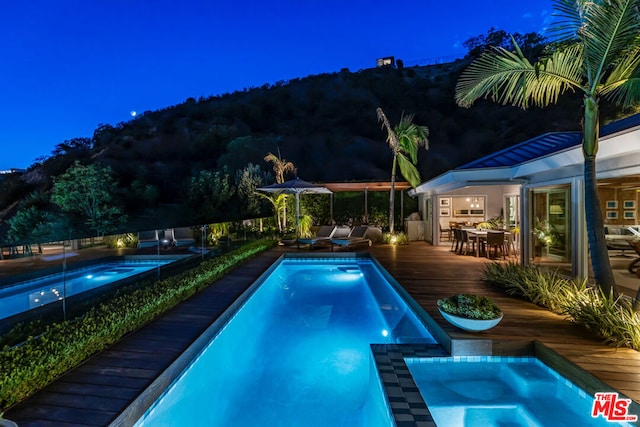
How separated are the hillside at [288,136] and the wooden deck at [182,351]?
14367 millimetres

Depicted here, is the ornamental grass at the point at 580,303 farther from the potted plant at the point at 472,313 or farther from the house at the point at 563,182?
the potted plant at the point at 472,313

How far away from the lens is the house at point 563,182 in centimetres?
473

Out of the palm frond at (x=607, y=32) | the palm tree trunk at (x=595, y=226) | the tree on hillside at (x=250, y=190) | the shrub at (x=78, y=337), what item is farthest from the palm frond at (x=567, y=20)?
the tree on hillside at (x=250, y=190)

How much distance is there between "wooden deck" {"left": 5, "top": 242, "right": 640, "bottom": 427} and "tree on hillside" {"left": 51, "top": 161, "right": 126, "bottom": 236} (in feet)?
54.4

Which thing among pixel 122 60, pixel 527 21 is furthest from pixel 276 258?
pixel 122 60

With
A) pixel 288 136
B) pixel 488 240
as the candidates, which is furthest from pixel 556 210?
pixel 288 136

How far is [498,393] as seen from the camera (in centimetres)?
360

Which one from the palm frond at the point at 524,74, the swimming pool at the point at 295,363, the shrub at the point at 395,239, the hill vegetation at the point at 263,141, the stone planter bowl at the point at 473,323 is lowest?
the swimming pool at the point at 295,363

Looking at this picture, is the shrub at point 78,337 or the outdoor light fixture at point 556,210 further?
the outdoor light fixture at point 556,210

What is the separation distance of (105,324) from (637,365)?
576 cm

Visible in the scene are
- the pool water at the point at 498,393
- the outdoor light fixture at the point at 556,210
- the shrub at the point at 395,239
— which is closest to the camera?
the pool water at the point at 498,393

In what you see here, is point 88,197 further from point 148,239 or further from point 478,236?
point 478,236

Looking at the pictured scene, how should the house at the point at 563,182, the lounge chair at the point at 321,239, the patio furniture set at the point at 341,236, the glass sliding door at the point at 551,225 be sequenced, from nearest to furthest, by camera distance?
1. the house at the point at 563,182
2. the glass sliding door at the point at 551,225
3. the lounge chair at the point at 321,239
4. the patio furniture set at the point at 341,236

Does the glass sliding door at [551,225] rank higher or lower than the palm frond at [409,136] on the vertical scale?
lower
